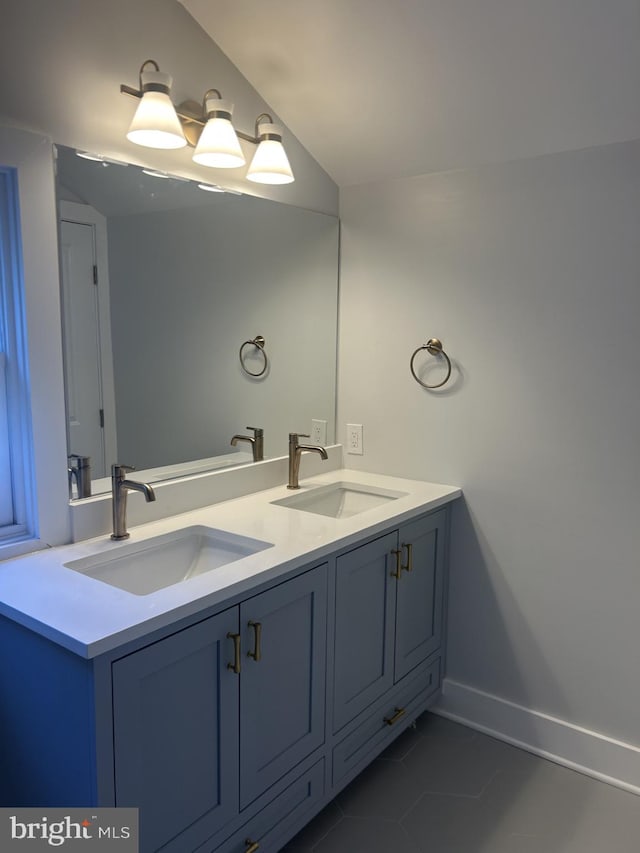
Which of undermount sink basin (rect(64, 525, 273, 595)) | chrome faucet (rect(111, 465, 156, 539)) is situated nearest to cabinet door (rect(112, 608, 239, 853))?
undermount sink basin (rect(64, 525, 273, 595))

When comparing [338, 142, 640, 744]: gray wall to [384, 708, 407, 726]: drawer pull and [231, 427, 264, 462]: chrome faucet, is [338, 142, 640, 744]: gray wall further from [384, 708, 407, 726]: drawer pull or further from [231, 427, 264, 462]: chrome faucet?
[231, 427, 264, 462]: chrome faucet

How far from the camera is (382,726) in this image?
2.16 meters

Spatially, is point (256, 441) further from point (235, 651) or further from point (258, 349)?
point (235, 651)

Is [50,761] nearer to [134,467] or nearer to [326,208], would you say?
[134,467]

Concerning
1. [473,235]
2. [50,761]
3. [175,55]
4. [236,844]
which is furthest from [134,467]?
[473,235]

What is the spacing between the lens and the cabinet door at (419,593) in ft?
7.22

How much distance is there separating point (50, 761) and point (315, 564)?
75 centimetres

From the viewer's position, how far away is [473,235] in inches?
89.9

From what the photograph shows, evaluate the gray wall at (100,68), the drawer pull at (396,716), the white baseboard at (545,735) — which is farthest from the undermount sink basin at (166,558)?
the white baseboard at (545,735)

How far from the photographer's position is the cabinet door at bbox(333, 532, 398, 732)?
191 centimetres

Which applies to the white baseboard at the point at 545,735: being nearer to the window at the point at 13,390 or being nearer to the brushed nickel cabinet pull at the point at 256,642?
the brushed nickel cabinet pull at the point at 256,642

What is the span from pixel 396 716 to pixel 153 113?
1971 millimetres

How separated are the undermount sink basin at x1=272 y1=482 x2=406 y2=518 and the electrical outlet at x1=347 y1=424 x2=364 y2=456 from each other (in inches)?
8.2

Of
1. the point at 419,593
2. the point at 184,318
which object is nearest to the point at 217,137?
the point at 184,318
